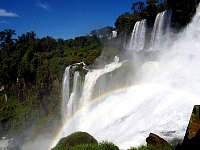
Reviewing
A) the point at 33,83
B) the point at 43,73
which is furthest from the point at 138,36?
the point at 33,83

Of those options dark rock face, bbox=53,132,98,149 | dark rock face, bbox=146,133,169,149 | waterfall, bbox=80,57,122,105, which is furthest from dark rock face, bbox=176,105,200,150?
waterfall, bbox=80,57,122,105

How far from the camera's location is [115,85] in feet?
120

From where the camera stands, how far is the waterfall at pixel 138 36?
47.6 m

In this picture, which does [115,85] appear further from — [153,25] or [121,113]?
[153,25]

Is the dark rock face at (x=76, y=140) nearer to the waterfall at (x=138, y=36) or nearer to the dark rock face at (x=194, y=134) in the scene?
the dark rock face at (x=194, y=134)

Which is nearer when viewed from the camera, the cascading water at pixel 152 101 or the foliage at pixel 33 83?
the cascading water at pixel 152 101

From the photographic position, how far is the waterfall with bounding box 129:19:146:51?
156ft

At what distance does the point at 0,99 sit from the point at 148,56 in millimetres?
42946

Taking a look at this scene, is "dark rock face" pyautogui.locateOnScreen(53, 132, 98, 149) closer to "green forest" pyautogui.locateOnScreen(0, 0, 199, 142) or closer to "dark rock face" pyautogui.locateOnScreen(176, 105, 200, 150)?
"dark rock face" pyautogui.locateOnScreen(176, 105, 200, 150)

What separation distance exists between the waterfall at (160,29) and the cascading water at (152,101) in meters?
0.14

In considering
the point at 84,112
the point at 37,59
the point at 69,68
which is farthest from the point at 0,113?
the point at 84,112

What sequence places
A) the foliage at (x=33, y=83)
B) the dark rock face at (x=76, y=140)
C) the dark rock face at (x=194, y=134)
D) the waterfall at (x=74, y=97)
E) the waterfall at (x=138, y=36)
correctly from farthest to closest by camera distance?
the foliage at (x=33, y=83)
the waterfall at (x=138, y=36)
the waterfall at (x=74, y=97)
the dark rock face at (x=76, y=140)
the dark rock face at (x=194, y=134)

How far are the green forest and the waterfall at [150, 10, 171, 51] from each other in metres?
0.92

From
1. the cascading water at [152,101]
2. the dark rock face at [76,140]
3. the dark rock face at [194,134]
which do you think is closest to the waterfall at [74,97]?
the cascading water at [152,101]
